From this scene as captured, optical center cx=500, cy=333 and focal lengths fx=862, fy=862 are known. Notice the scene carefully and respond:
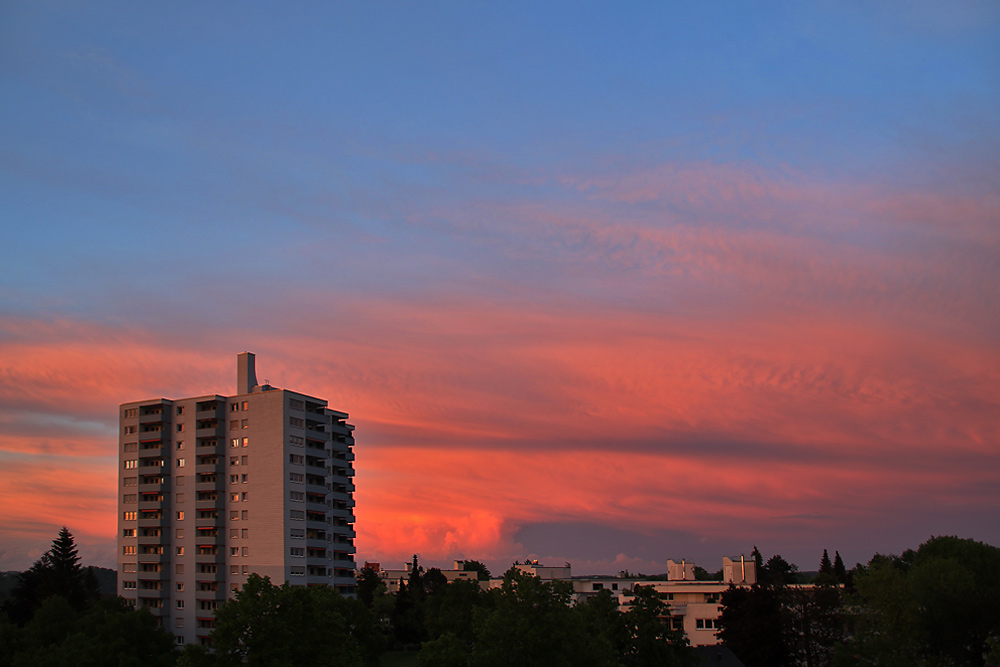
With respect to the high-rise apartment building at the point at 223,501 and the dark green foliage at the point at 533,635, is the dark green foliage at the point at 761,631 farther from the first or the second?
the high-rise apartment building at the point at 223,501

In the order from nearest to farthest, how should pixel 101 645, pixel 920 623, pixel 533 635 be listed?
1. pixel 533 635
2. pixel 920 623
3. pixel 101 645

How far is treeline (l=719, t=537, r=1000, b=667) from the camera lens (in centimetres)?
6475

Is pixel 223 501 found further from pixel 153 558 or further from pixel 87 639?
pixel 87 639

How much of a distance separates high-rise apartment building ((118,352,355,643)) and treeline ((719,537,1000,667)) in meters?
57.4

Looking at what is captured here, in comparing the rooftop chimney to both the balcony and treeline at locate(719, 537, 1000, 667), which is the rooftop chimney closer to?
the balcony

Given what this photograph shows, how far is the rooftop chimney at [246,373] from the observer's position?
12344cm

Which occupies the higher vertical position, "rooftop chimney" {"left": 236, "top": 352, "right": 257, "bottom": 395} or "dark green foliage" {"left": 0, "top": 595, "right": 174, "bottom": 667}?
"rooftop chimney" {"left": 236, "top": 352, "right": 257, "bottom": 395}

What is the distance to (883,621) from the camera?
66375 mm

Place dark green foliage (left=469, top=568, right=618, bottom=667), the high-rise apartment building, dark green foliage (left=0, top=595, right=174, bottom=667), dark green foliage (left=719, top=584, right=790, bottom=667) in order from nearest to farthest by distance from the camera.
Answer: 1. dark green foliage (left=469, top=568, right=618, bottom=667)
2. dark green foliage (left=0, top=595, right=174, bottom=667)
3. dark green foliage (left=719, top=584, right=790, bottom=667)
4. the high-rise apartment building

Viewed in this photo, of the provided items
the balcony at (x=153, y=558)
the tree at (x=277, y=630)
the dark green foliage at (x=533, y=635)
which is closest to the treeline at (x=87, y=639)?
the balcony at (x=153, y=558)

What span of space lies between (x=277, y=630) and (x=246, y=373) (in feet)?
247

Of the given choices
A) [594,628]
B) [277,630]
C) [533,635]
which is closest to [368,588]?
[594,628]

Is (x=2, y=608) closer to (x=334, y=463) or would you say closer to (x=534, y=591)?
(x=334, y=463)

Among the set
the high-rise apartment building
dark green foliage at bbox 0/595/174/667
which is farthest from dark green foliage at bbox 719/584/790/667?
dark green foliage at bbox 0/595/174/667
